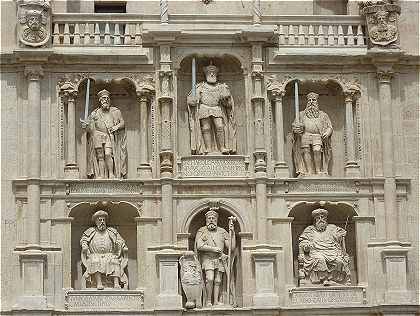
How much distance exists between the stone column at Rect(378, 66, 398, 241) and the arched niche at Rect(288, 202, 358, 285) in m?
0.61

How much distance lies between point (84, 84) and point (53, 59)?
69cm

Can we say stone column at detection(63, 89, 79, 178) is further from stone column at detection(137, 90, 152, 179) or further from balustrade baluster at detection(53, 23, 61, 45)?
stone column at detection(137, 90, 152, 179)

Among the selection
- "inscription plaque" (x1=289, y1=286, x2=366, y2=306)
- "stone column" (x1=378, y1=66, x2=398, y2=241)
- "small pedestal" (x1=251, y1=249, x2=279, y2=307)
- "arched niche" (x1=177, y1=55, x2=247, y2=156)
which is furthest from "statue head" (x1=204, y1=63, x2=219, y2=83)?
"inscription plaque" (x1=289, y1=286, x2=366, y2=306)

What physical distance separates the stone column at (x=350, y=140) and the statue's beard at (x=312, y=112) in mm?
524

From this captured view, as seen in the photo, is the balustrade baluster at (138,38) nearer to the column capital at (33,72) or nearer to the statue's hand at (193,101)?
the statue's hand at (193,101)

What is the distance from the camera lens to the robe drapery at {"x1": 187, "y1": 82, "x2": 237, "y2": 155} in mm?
23609

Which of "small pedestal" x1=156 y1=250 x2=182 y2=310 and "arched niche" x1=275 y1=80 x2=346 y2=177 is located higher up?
"arched niche" x1=275 y1=80 x2=346 y2=177

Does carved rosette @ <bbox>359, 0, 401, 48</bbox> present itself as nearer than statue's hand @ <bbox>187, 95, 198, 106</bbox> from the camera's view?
No

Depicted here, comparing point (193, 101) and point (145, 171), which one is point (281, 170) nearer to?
point (193, 101)

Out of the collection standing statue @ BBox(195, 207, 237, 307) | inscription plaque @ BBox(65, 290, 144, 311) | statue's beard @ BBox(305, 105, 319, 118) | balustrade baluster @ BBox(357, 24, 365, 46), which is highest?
balustrade baluster @ BBox(357, 24, 365, 46)

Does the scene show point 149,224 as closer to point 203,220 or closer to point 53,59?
point 203,220

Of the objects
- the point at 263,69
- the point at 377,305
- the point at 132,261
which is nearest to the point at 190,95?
the point at 263,69

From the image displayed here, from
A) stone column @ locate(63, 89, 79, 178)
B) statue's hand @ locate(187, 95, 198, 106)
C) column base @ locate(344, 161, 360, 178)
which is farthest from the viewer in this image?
statue's hand @ locate(187, 95, 198, 106)

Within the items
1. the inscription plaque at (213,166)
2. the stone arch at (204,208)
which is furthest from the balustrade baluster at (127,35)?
the stone arch at (204,208)
